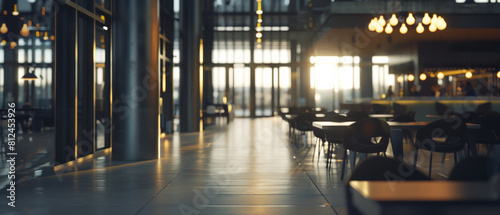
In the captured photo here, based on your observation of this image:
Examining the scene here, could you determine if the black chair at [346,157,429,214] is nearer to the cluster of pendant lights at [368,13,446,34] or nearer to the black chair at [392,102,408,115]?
the cluster of pendant lights at [368,13,446,34]

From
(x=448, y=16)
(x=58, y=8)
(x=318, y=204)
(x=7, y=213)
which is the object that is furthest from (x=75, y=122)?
(x=448, y=16)

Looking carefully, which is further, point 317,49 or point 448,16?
point 317,49

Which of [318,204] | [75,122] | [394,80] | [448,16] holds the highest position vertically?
[448,16]

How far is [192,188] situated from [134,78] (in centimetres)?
288

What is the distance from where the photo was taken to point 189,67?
13867 mm

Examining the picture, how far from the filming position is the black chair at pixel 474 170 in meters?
2.06

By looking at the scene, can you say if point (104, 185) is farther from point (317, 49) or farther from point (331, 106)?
point (331, 106)

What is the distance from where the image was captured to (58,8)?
19.5ft

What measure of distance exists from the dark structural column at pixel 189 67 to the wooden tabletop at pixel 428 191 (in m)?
12.2

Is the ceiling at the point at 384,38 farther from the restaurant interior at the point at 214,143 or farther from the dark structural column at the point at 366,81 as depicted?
the dark structural column at the point at 366,81

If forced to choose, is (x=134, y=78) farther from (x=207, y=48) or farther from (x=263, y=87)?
→ (x=263, y=87)

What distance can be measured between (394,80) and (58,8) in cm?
2014

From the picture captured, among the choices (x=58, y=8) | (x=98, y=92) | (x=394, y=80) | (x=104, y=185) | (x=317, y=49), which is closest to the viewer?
(x=104, y=185)

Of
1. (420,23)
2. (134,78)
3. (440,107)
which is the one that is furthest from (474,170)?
(440,107)
